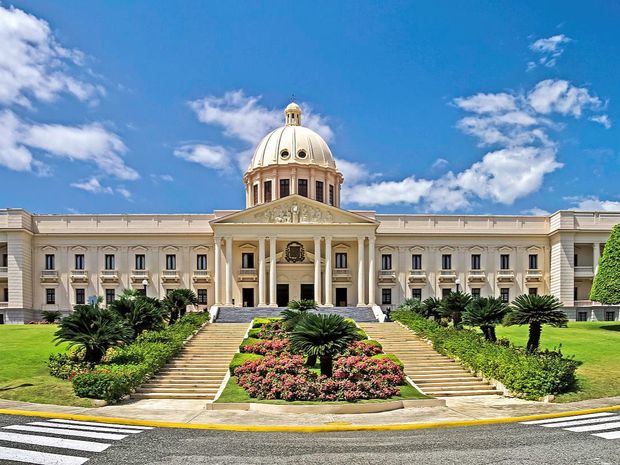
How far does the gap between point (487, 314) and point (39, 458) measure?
22772 mm

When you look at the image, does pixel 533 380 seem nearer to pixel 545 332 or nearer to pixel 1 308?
pixel 545 332

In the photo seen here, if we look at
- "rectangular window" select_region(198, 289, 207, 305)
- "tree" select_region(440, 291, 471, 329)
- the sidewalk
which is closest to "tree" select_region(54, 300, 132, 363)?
the sidewalk

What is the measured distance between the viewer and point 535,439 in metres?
13.8

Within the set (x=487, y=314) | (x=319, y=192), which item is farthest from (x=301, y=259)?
(x=487, y=314)

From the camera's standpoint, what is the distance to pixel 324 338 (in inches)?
874

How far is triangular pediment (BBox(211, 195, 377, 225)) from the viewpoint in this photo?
5453cm

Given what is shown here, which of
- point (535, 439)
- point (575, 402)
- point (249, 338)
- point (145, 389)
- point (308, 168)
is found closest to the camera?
point (535, 439)

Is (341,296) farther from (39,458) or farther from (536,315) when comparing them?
(39,458)

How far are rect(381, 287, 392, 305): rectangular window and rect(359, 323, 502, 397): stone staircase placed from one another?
72.3ft

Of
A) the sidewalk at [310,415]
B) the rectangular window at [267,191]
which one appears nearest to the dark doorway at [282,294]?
the rectangular window at [267,191]

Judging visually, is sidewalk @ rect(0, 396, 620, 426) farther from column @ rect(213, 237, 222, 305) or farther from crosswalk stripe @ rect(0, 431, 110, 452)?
column @ rect(213, 237, 222, 305)

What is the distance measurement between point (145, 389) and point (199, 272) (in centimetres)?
3502

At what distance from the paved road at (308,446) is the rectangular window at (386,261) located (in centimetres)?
4280

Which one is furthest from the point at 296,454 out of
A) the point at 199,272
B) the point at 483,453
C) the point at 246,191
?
the point at 246,191
